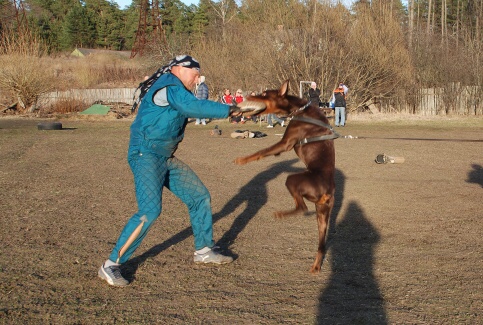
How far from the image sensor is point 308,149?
17.4ft

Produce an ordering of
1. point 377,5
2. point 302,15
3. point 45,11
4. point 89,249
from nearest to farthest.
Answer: point 89,249 < point 302,15 < point 377,5 < point 45,11

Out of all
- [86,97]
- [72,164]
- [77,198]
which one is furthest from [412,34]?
[77,198]

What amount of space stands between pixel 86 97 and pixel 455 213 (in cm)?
3221

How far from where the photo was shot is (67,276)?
5215 mm

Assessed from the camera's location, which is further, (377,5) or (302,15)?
(377,5)

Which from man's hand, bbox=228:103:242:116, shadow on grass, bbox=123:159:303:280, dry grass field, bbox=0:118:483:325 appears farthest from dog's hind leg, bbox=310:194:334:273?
man's hand, bbox=228:103:242:116

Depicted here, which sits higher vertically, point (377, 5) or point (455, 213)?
point (377, 5)

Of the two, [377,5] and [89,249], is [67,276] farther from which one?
[377,5]

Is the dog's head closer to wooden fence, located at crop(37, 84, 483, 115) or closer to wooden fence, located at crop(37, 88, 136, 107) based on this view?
wooden fence, located at crop(37, 84, 483, 115)

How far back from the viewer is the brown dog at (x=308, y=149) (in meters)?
5.14

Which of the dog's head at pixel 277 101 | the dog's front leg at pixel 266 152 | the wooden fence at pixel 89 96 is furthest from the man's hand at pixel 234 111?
the wooden fence at pixel 89 96

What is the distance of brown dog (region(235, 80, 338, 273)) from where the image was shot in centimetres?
514

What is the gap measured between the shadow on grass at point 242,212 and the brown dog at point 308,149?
1257 mm

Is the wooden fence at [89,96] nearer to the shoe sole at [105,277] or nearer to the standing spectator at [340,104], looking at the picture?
the standing spectator at [340,104]
